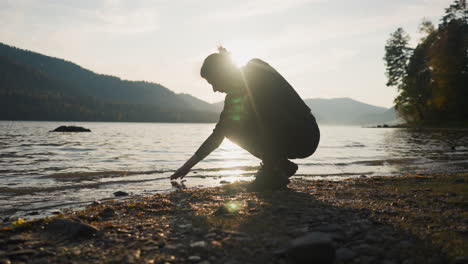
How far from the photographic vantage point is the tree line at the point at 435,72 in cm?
5128

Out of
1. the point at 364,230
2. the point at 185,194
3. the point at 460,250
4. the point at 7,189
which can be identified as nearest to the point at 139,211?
the point at 185,194

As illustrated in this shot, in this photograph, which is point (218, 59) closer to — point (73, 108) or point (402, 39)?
point (402, 39)

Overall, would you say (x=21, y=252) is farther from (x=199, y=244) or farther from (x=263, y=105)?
(x=263, y=105)

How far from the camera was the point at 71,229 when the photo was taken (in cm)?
332

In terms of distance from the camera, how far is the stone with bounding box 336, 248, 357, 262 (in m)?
2.65

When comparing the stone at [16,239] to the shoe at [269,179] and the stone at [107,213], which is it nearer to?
the stone at [107,213]

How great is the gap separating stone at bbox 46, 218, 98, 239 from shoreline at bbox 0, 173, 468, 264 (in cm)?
1

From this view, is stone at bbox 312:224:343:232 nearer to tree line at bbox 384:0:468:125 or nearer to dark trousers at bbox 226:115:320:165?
dark trousers at bbox 226:115:320:165


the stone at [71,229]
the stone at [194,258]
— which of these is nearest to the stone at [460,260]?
the stone at [194,258]

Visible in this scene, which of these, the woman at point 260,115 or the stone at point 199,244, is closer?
the stone at point 199,244

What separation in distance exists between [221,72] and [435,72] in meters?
61.5

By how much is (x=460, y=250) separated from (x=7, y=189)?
29.0 feet

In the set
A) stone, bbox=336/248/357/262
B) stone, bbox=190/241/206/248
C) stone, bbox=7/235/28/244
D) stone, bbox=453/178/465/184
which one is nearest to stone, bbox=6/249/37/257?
stone, bbox=7/235/28/244

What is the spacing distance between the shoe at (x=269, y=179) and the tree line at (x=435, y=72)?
2294 inches
